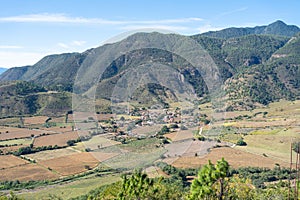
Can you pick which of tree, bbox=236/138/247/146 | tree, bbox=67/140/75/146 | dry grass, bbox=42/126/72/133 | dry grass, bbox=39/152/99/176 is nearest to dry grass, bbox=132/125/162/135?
dry grass, bbox=39/152/99/176

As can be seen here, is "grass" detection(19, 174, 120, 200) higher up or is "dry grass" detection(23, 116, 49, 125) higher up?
"dry grass" detection(23, 116, 49, 125)

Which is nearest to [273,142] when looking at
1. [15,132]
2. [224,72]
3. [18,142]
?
[18,142]

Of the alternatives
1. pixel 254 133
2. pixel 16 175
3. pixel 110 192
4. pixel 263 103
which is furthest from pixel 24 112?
pixel 110 192

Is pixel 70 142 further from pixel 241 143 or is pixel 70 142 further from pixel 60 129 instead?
pixel 241 143

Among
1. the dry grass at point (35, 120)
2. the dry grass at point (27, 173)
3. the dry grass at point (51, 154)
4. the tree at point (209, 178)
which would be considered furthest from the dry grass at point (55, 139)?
the tree at point (209, 178)

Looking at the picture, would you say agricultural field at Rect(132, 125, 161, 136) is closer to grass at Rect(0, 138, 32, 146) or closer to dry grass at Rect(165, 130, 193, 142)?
dry grass at Rect(165, 130, 193, 142)

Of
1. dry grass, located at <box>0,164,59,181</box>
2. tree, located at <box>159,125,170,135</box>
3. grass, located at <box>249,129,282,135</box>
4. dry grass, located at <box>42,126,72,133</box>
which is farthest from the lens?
dry grass, located at <box>42,126,72,133</box>

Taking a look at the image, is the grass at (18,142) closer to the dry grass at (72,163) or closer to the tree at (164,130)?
the dry grass at (72,163)
